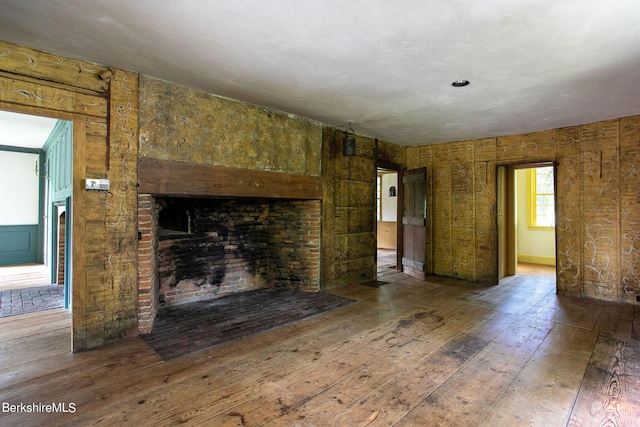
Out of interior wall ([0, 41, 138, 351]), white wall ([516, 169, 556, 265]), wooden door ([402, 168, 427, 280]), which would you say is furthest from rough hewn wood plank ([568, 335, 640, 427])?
white wall ([516, 169, 556, 265])

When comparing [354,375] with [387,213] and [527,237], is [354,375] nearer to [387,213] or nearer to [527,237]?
[527,237]

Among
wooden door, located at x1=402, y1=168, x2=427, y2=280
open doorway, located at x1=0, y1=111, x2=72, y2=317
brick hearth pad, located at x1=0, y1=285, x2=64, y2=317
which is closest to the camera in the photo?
brick hearth pad, located at x1=0, y1=285, x2=64, y2=317

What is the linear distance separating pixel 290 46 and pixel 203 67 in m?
0.92

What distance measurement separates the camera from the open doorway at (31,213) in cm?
493

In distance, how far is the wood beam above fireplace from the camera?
10.6 ft

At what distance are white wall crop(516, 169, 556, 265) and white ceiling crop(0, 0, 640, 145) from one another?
4.13m

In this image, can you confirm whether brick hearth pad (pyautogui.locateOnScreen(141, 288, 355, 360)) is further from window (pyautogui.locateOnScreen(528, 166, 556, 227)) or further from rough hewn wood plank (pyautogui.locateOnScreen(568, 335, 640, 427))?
window (pyautogui.locateOnScreen(528, 166, 556, 227))

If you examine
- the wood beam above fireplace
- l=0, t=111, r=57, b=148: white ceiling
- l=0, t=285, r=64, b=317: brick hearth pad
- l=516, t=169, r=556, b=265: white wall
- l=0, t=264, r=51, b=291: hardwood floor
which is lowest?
l=0, t=285, r=64, b=317: brick hearth pad

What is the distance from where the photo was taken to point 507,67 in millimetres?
2877

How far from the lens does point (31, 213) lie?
7.18 m

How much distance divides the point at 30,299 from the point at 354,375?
4745 mm

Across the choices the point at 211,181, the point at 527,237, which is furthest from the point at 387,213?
the point at 211,181

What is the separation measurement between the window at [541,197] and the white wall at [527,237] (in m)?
0.12

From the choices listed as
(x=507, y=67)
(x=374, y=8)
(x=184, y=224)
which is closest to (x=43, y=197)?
(x=184, y=224)
